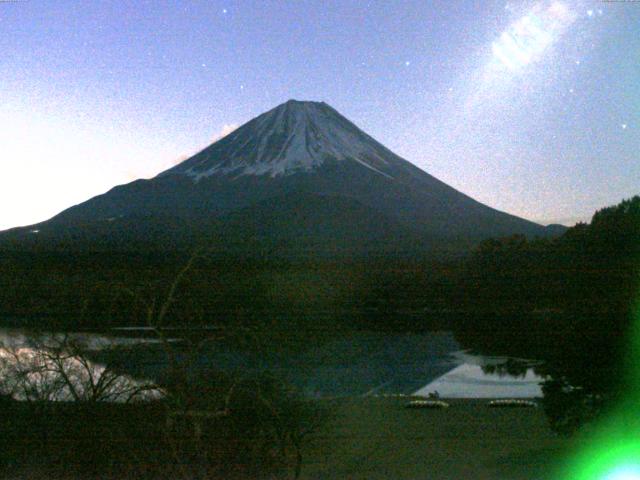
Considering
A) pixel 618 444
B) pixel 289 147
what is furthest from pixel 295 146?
pixel 618 444

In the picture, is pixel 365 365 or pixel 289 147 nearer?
pixel 365 365

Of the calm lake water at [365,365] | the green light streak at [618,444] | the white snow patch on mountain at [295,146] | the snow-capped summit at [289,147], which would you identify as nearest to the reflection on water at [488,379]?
the calm lake water at [365,365]

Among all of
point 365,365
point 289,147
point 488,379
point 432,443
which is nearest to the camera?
point 432,443

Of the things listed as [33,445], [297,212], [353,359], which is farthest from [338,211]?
[33,445]

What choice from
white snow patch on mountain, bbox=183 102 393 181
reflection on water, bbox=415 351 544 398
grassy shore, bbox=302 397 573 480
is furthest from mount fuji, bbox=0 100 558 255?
grassy shore, bbox=302 397 573 480

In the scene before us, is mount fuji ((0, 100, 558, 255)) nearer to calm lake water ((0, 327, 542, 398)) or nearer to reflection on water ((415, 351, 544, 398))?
calm lake water ((0, 327, 542, 398))

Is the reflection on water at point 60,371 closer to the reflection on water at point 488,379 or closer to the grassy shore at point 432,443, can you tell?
the grassy shore at point 432,443

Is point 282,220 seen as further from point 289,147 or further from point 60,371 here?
point 289,147
